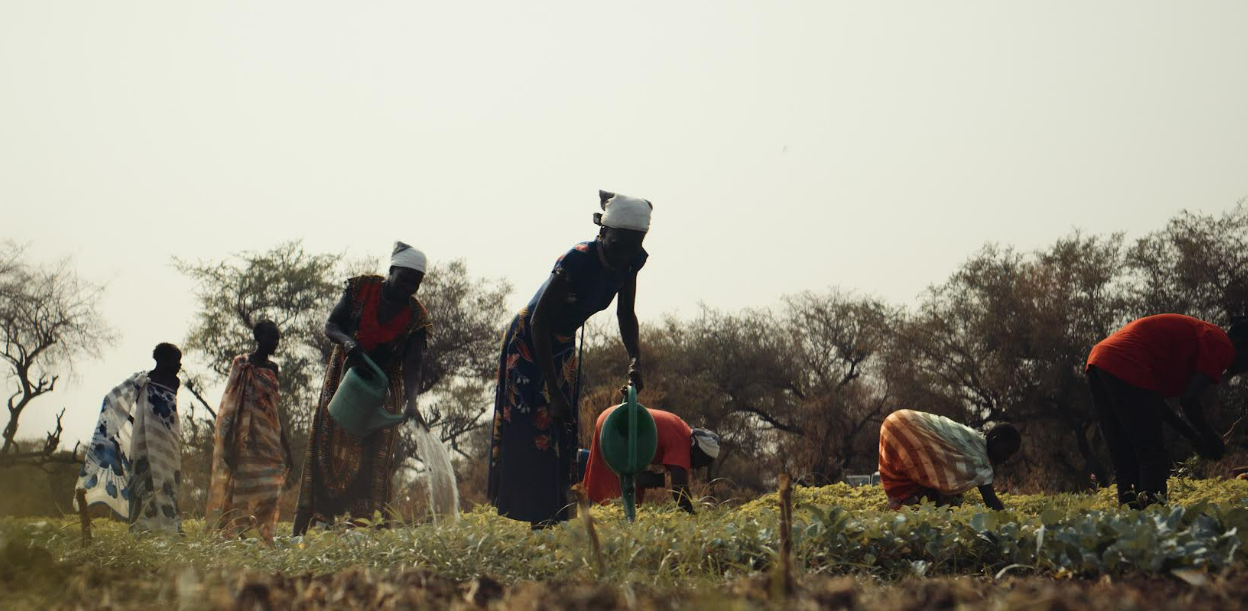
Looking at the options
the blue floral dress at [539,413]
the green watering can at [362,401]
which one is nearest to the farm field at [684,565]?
the blue floral dress at [539,413]

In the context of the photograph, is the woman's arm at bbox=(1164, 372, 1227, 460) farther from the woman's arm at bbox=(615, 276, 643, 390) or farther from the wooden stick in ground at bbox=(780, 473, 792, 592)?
the wooden stick in ground at bbox=(780, 473, 792, 592)

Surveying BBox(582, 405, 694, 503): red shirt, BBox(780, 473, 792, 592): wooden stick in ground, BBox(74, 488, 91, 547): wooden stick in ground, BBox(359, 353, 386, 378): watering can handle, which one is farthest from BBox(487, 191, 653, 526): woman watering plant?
BBox(780, 473, 792, 592): wooden stick in ground

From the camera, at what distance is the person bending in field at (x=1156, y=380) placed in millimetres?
6328

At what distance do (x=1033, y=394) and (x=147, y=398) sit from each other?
60.4 feet

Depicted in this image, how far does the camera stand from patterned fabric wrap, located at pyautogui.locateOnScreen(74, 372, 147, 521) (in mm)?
7504

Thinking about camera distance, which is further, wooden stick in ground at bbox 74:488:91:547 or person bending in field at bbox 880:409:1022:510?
person bending in field at bbox 880:409:1022:510

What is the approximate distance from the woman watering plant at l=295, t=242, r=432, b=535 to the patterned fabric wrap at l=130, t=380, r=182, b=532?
1.73 metres

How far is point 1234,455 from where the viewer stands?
14.3 metres

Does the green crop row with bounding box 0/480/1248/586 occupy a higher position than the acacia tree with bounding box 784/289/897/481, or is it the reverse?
the acacia tree with bounding box 784/289/897/481

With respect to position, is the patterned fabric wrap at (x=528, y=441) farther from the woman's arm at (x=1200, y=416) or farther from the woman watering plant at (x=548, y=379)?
the woman's arm at (x=1200, y=416)

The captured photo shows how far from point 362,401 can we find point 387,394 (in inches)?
14.5

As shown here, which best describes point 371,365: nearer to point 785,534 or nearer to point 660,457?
point 660,457

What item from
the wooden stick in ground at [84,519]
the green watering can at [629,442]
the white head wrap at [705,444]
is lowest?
the wooden stick in ground at [84,519]

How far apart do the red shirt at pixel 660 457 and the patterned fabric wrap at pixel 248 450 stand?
2432mm
